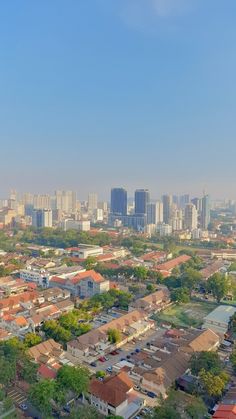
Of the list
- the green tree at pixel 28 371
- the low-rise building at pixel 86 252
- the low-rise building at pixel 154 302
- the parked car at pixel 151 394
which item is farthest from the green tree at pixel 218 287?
the low-rise building at pixel 86 252

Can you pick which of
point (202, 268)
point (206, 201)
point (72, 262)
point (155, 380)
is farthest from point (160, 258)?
point (206, 201)

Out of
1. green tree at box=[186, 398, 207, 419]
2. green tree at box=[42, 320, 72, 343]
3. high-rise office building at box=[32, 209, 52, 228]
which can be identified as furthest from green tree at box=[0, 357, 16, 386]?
high-rise office building at box=[32, 209, 52, 228]

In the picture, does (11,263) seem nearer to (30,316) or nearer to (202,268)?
(30,316)

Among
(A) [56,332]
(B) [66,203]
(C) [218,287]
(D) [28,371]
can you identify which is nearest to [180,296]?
(C) [218,287]

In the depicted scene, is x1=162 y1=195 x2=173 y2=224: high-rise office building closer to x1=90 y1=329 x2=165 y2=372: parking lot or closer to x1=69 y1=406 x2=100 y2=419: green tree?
x1=90 y1=329 x2=165 y2=372: parking lot

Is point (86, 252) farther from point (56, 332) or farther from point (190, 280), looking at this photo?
point (56, 332)
